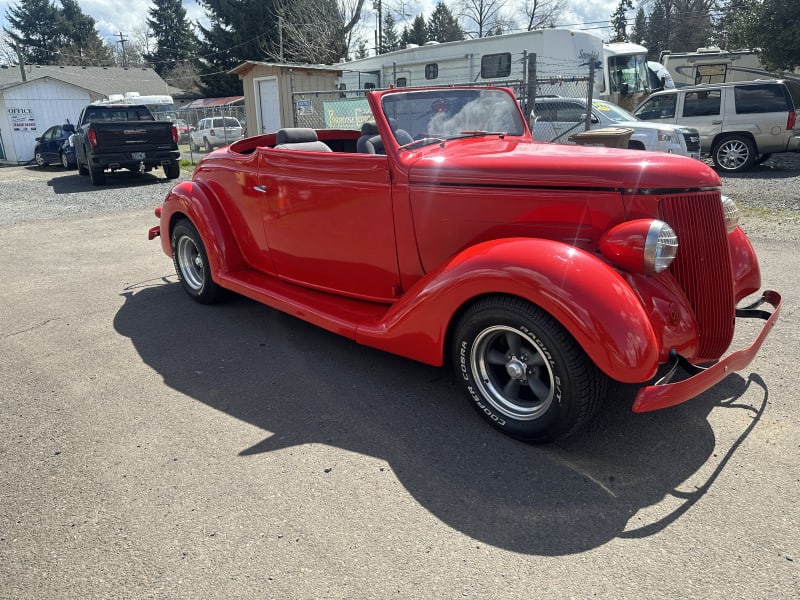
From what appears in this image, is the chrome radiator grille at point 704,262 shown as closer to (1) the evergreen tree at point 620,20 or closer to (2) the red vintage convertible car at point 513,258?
(2) the red vintage convertible car at point 513,258

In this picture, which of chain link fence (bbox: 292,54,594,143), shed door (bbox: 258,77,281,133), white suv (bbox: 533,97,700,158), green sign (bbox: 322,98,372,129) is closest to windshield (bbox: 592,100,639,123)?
white suv (bbox: 533,97,700,158)

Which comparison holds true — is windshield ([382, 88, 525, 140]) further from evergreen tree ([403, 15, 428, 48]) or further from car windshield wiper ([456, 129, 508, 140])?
evergreen tree ([403, 15, 428, 48])

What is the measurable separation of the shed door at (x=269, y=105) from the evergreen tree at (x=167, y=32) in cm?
4458

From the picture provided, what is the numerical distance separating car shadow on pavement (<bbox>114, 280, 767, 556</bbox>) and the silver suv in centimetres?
1127

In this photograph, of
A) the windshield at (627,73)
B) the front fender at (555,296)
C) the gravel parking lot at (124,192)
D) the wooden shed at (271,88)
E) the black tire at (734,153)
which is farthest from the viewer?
the windshield at (627,73)

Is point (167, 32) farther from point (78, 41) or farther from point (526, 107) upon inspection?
point (526, 107)

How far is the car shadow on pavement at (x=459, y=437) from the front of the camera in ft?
8.29

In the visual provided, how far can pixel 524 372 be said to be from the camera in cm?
303

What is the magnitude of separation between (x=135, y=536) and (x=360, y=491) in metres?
0.95

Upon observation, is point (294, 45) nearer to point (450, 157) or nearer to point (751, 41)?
point (751, 41)

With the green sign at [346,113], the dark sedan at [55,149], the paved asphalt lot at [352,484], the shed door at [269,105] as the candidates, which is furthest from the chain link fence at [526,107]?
the dark sedan at [55,149]

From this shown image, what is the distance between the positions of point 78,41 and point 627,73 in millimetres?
56940

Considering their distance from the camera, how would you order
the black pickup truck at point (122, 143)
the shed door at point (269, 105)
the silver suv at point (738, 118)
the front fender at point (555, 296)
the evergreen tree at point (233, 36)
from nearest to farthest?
the front fender at point (555, 296) < the silver suv at point (738, 118) < the black pickup truck at point (122, 143) < the shed door at point (269, 105) < the evergreen tree at point (233, 36)

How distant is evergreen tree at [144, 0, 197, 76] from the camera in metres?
56.3
